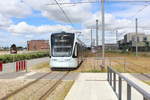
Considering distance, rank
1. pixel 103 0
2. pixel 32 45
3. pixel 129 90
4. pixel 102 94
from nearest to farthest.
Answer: pixel 129 90
pixel 102 94
pixel 103 0
pixel 32 45

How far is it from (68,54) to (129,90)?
16.1 metres

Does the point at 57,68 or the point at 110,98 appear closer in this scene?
the point at 110,98

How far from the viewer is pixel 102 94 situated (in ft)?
33.1

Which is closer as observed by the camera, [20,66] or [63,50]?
[20,66]

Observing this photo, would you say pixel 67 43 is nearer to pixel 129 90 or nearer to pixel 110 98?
pixel 110 98

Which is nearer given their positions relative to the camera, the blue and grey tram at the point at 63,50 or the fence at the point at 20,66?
the fence at the point at 20,66

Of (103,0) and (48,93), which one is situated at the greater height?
(103,0)

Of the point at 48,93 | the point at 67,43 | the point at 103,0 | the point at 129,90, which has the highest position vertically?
the point at 103,0

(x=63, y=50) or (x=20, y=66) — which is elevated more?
(x=63, y=50)

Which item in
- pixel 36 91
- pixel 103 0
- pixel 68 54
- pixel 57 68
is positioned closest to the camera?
pixel 36 91

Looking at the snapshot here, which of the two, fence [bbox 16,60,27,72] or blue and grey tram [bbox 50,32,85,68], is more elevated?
blue and grey tram [bbox 50,32,85,68]

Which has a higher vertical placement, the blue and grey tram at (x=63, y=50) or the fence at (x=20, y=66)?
the blue and grey tram at (x=63, y=50)

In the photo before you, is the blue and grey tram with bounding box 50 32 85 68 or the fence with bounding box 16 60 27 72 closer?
the fence with bounding box 16 60 27 72

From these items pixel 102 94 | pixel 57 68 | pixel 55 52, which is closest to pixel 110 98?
pixel 102 94
